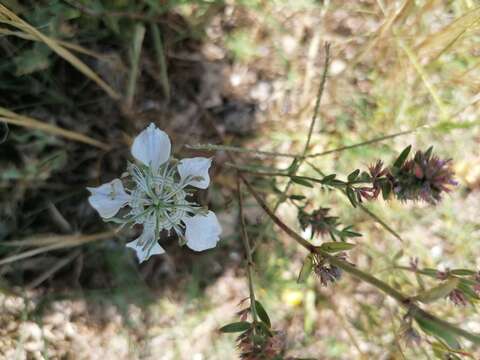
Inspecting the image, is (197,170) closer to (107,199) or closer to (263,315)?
(107,199)

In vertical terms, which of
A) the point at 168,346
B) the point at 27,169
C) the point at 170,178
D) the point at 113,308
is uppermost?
the point at 27,169

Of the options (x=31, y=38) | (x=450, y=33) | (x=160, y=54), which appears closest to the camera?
(x=31, y=38)

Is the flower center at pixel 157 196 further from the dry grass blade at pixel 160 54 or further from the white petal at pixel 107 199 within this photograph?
the dry grass blade at pixel 160 54

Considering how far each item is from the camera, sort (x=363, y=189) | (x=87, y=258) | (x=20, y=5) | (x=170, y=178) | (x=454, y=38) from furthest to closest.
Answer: (x=87, y=258)
(x=454, y=38)
(x=20, y=5)
(x=170, y=178)
(x=363, y=189)

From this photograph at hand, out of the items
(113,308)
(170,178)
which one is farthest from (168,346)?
(170,178)

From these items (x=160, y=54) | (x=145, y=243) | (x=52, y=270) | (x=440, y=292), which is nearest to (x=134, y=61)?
(x=160, y=54)

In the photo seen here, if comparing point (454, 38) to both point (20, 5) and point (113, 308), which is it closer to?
point (20, 5)
